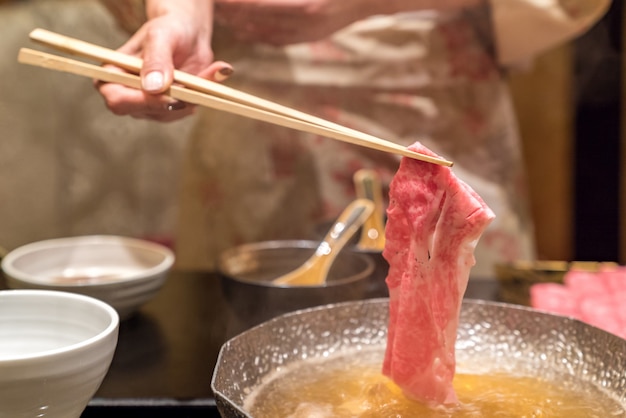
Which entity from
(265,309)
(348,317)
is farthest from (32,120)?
(348,317)

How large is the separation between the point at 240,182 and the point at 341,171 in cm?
31

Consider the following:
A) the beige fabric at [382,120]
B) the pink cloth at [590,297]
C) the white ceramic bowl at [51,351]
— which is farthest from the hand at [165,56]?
the pink cloth at [590,297]

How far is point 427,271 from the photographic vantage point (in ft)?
2.78

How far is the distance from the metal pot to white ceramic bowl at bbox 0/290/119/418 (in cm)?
34

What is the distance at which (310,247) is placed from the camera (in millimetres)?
1482

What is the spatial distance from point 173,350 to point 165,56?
468 mm

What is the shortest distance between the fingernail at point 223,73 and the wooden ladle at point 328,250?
0.43 metres

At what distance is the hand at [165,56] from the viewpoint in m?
0.93

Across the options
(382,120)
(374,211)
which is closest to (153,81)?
(374,211)

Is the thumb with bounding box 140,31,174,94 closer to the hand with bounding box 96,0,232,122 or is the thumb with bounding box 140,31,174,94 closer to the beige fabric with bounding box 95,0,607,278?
the hand with bounding box 96,0,232,122

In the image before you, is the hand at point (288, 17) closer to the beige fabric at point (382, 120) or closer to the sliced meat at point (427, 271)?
the beige fabric at point (382, 120)

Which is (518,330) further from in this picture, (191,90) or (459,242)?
(191,90)

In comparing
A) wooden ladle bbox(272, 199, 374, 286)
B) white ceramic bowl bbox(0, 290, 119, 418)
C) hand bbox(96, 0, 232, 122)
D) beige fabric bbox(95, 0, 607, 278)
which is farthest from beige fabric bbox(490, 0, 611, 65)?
white ceramic bowl bbox(0, 290, 119, 418)

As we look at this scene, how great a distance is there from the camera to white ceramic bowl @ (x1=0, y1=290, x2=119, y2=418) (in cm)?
72
